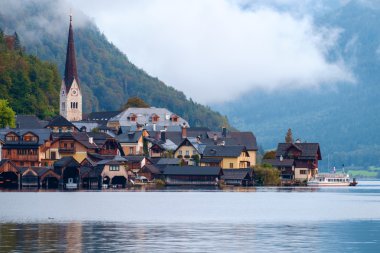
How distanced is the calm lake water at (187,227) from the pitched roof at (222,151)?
3072 inches

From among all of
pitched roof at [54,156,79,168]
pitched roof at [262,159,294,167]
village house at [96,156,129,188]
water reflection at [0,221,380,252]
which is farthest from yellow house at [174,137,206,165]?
water reflection at [0,221,380,252]

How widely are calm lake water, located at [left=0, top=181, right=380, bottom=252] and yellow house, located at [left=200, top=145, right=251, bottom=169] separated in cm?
7742

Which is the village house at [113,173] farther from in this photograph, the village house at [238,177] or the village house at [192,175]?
the village house at [238,177]

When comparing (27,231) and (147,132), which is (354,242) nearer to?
(27,231)

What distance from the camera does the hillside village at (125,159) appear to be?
153 metres

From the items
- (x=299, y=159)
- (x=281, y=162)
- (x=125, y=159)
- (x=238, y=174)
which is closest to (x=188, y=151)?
(x=238, y=174)

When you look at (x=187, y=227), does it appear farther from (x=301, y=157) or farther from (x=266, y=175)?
(x=301, y=157)

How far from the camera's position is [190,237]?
200 ft

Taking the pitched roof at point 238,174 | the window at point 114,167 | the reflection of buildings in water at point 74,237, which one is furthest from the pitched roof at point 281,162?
the reflection of buildings in water at point 74,237

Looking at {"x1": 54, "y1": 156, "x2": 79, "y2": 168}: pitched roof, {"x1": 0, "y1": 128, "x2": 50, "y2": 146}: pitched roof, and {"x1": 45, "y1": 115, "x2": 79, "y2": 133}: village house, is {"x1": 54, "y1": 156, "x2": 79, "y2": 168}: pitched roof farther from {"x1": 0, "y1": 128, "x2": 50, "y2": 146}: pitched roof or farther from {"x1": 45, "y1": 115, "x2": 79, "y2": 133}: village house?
{"x1": 45, "y1": 115, "x2": 79, "y2": 133}: village house

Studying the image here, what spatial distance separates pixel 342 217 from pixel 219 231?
16.5 meters

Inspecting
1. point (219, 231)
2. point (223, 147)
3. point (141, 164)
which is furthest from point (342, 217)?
point (223, 147)

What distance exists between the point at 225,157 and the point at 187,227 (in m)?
111

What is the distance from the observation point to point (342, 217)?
79062 mm
